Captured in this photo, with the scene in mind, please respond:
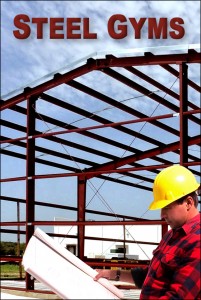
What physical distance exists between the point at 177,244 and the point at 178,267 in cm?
13

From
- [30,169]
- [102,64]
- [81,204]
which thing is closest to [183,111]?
[102,64]

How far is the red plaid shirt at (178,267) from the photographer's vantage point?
258 cm

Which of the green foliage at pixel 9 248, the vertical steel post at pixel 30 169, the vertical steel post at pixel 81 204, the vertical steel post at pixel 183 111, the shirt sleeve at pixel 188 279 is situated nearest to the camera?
the shirt sleeve at pixel 188 279

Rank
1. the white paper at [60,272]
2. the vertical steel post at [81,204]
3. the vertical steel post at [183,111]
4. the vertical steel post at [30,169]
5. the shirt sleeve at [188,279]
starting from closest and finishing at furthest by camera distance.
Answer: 1. the shirt sleeve at [188,279]
2. the white paper at [60,272]
3. the vertical steel post at [183,111]
4. the vertical steel post at [30,169]
5. the vertical steel post at [81,204]

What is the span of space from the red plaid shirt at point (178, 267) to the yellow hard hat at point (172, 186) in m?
0.14

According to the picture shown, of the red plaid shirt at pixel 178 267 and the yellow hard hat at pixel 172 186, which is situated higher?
the yellow hard hat at pixel 172 186

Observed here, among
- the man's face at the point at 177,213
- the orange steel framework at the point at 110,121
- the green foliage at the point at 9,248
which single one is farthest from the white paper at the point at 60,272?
the green foliage at the point at 9,248

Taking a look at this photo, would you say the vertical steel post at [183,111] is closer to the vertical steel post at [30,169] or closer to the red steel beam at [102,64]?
the red steel beam at [102,64]

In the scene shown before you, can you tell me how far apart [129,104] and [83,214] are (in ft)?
20.0

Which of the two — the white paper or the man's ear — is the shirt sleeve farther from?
the white paper

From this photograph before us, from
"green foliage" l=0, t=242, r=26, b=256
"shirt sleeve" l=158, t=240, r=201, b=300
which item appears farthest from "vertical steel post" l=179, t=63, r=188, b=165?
"green foliage" l=0, t=242, r=26, b=256

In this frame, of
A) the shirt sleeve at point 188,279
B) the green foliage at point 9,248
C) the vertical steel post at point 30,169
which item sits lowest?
the green foliage at point 9,248

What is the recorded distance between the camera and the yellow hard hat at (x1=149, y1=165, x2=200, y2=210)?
274cm

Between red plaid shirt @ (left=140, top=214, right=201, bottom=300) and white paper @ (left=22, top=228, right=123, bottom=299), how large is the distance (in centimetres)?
28
